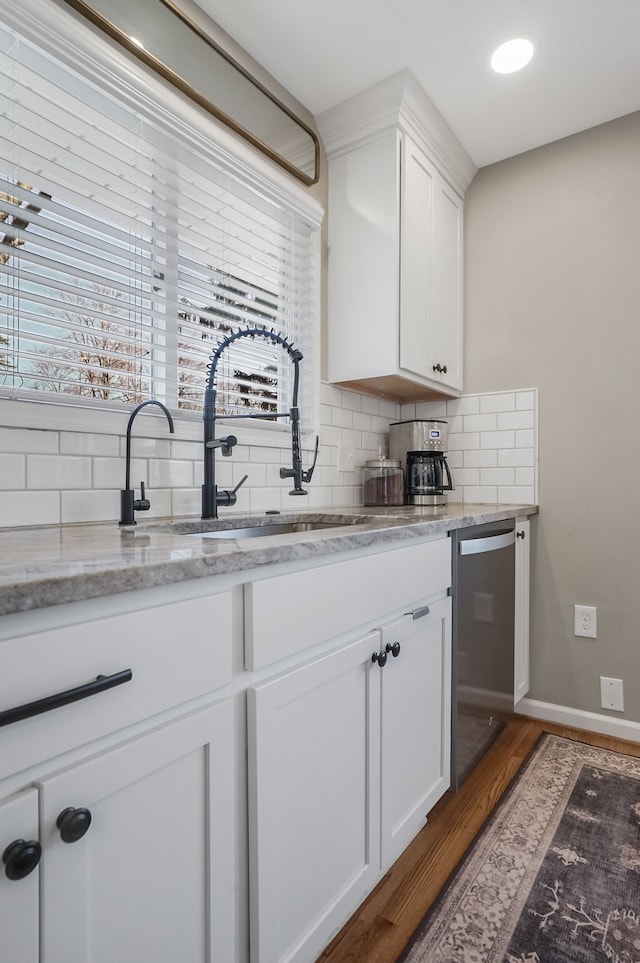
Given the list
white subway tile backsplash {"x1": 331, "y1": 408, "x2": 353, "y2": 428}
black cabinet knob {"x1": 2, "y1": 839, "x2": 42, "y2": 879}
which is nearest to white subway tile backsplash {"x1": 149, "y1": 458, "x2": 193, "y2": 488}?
white subway tile backsplash {"x1": 331, "y1": 408, "x2": 353, "y2": 428}

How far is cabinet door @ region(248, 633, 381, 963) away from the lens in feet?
2.92

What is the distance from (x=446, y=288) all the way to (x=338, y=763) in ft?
6.82

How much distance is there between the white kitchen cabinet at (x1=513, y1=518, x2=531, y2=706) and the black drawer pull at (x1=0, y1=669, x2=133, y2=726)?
188 cm

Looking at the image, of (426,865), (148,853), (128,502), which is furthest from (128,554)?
(426,865)

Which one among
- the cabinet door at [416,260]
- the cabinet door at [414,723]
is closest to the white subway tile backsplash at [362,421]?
the cabinet door at [416,260]

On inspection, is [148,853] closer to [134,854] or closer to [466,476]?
[134,854]

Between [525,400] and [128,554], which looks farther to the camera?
[525,400]

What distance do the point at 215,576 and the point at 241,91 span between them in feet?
6.11

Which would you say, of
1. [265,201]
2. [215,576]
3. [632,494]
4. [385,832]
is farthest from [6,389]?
[632,494]

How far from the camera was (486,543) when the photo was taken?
1822 millimetres

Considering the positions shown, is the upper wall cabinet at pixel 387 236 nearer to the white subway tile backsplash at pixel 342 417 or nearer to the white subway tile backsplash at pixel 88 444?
the white subway tile backsplash at pixel 342 417

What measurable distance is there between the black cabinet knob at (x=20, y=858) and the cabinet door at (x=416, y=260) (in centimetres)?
187

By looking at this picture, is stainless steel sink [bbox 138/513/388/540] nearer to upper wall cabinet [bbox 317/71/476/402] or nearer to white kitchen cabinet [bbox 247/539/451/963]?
white kitchen cabinet [bbox 247/539/451/963]

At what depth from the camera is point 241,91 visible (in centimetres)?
187
